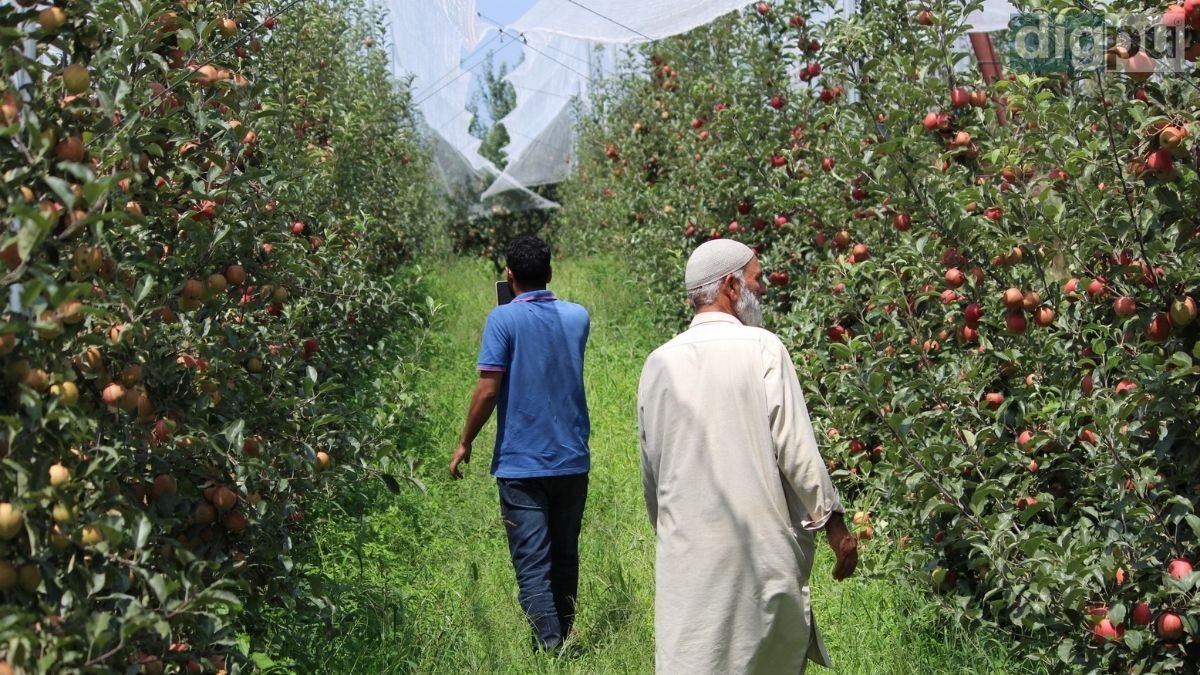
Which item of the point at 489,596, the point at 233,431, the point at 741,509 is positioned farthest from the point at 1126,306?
the point at 489,596

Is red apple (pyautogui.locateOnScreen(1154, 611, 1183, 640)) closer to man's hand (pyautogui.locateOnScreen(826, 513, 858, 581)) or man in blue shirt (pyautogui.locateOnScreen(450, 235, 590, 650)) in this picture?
man's hand (pyautogui.locateOnScreen(826, 513, 858, 581))

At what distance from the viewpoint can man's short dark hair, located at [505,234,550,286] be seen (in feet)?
13.6

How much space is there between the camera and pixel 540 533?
159 inches

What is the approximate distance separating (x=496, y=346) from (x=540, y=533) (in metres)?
0.58

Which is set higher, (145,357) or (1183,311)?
(145,357)

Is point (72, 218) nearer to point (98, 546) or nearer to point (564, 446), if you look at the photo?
point (98, 546)

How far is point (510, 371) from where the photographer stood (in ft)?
13.5

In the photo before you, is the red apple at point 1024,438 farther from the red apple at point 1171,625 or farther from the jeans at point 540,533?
the jeans at point 540,533

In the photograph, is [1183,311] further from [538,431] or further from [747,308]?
[538,431]

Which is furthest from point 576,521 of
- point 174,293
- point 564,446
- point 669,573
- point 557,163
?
point 557,163

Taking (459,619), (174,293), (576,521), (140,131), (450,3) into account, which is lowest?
(459,619)

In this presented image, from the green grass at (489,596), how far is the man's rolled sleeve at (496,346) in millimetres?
525

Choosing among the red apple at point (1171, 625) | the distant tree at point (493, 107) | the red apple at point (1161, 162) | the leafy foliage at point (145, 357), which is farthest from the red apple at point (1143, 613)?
the distant tree at point (493, 107)

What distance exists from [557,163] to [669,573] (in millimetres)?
13514
